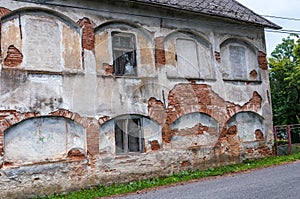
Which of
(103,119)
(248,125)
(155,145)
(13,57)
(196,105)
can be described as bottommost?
(155,145)

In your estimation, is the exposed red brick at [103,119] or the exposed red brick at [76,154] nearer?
the exposed red brick at [76,154]

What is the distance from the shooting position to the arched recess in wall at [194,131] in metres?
11.8

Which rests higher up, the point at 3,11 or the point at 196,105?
the point at 3,11

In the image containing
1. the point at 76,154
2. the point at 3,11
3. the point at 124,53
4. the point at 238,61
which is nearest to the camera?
the point at 3,11

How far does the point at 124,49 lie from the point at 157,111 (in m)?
2.25

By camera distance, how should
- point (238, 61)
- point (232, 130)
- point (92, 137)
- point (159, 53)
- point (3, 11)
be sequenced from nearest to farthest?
point (3, 11), point (92, 137), point (159, 53), point (232, 130), point (238, 61)

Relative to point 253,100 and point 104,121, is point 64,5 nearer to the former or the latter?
point 104,121

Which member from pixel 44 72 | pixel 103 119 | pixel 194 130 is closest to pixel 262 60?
pixel 194 130

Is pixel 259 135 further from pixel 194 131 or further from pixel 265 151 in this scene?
pixel 194 131

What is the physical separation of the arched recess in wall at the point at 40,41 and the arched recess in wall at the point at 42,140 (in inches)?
59.9

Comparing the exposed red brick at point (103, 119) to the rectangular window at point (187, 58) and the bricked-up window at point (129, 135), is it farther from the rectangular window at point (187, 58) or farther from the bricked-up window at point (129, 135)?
the rectangular window at point (187, 58)

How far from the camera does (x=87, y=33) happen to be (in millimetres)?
10516

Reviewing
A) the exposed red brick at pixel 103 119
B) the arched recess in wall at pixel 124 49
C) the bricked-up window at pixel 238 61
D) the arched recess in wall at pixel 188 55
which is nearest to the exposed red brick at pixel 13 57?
the arched recess in wall at pixel 124 49

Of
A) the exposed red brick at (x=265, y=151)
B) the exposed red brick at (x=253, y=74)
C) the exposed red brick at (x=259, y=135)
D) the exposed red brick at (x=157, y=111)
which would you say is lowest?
the exposed red brick at (x=265, y=151)
